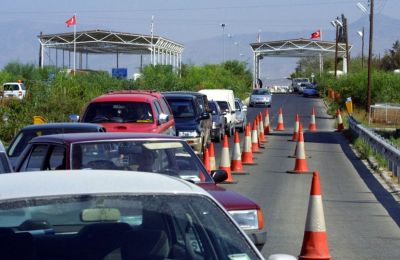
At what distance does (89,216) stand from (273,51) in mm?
103889

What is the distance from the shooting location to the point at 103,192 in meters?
4.63

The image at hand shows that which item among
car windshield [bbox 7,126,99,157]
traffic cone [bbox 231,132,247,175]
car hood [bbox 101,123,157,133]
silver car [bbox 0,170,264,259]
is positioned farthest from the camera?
traffic cone [bbox 231,132,247,175]

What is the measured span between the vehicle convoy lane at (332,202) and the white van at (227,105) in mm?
7144

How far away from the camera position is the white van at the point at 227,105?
36.7 m

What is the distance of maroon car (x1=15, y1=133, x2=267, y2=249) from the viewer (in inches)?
358

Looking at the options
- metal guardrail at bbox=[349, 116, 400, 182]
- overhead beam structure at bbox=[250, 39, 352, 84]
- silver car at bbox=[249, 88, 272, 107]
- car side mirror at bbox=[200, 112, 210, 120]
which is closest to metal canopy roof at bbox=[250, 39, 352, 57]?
overhead beam structure at bbox=[250, 39, 352, 84]

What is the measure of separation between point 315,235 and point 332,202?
19.9 ft

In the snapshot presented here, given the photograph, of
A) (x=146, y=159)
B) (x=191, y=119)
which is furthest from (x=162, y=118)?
(x=146, y=159)

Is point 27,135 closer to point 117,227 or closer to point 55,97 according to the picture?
point 117,227

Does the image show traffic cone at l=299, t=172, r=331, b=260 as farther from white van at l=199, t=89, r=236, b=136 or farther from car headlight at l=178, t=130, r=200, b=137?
white van at l=199, t=89, r=236, b=136

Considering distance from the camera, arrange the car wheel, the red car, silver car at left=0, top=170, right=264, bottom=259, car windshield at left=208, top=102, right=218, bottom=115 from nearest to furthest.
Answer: silver car at left=0, top=170, right=264, bottom=259
the red car
the car wheel
car windshield at left=208, top=102, right=218, bottom=115

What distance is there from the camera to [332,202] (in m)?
16.2

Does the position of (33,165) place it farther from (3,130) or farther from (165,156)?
(3,130)

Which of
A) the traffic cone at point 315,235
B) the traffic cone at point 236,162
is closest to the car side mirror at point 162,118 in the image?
the traffic cone at point 236,162
